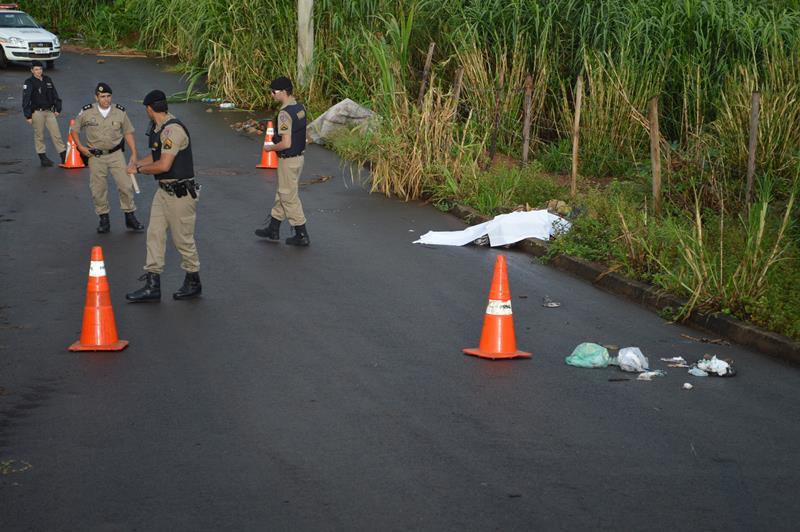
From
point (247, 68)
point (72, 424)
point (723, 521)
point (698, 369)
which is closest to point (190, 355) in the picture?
point (72, 424)

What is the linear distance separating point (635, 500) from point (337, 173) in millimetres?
13238

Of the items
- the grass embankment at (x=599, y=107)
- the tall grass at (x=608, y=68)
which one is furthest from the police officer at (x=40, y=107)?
the tall grass at (x=608, y=68)

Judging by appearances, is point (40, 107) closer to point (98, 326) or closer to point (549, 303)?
point (98, 326)

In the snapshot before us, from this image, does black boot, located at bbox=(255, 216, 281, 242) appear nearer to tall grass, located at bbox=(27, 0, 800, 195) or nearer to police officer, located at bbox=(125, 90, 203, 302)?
police officer, located at bbox=(125, 90, 203, 302)

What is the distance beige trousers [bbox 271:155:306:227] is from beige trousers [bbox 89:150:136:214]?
6.05 feet

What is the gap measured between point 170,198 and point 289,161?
2.87 m

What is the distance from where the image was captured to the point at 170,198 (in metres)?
10.6

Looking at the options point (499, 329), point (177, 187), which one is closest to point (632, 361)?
point (499, 329)

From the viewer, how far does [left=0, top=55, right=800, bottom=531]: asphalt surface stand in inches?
234

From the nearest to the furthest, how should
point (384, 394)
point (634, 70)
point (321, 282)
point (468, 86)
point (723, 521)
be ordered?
1. point (723, 521)
2. point (384, 394)
3. point (321, 282)
4. point (634, 70)
5. point (468, 86)

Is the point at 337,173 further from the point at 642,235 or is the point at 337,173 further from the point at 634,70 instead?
the point at 642,235

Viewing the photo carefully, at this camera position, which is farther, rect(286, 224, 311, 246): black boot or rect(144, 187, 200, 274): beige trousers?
rect(286, 224, 311, 246): black boot

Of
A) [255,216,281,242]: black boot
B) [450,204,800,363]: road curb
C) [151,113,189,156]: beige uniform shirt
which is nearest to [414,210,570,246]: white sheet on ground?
[450,204,800,363]: road curb

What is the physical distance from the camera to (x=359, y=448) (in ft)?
22.2
